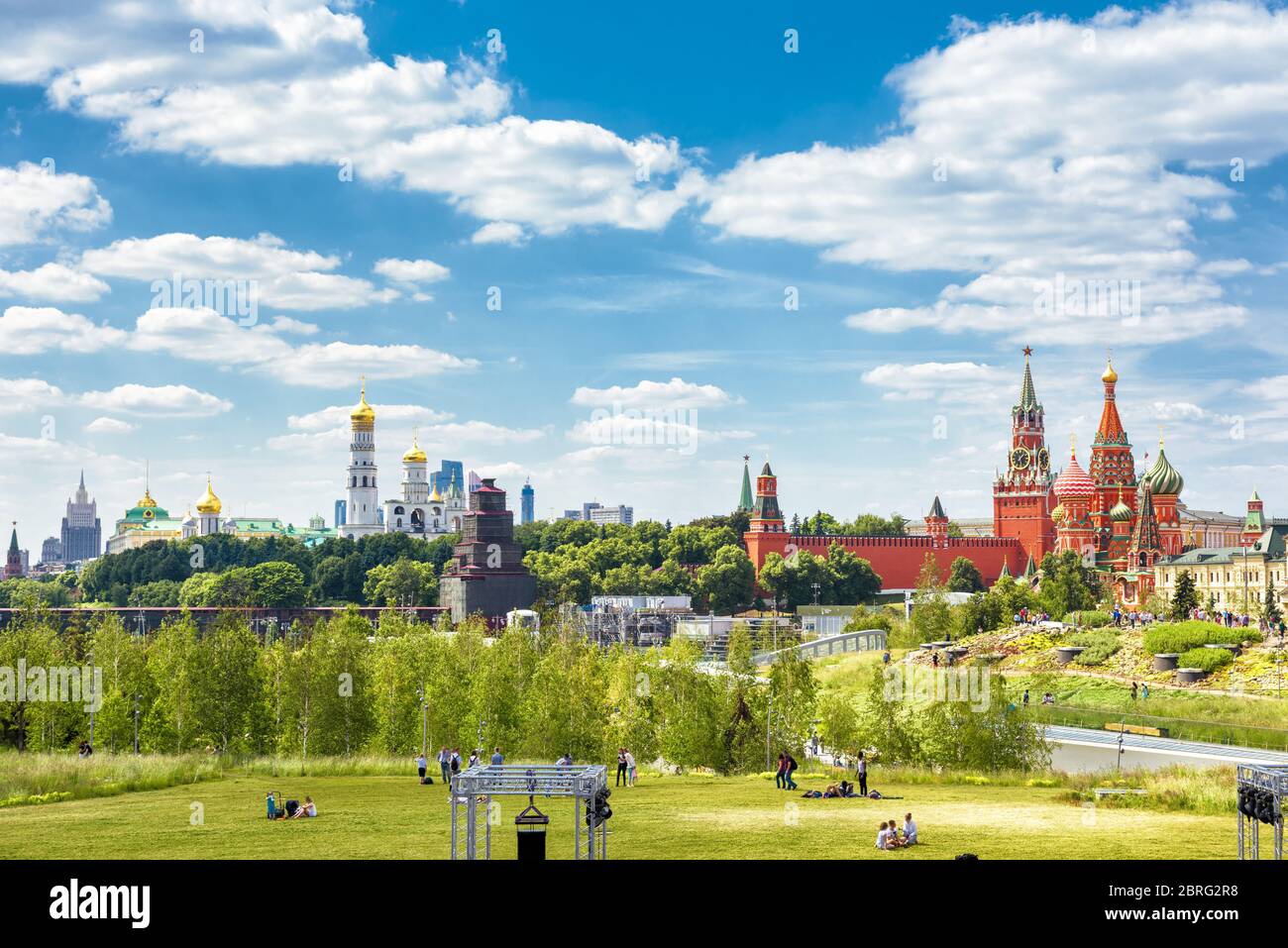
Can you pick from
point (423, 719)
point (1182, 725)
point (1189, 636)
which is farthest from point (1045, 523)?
point (423, 719)

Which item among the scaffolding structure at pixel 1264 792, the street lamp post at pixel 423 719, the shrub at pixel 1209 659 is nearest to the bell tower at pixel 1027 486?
the shrub at pixel 1209 659

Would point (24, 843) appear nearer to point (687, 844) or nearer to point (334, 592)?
point (687, 844)

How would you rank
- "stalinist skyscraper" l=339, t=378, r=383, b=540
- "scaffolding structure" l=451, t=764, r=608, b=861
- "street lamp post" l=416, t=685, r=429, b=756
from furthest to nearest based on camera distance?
"stalinist skyscraper" l=339, t=378, r=383, b=540 → "street lamp post" l=416, t=685, r=429, b=756 → "scaffolding structure" l=451, t=764, r=608, b=861

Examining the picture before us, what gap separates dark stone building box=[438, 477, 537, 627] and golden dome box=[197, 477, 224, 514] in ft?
196

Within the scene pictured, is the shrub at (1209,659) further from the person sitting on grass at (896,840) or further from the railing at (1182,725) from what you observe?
the person sitting on grass at (896,840)

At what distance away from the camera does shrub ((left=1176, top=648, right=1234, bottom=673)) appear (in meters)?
56.4

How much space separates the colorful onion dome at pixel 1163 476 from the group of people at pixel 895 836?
9769 centimetres

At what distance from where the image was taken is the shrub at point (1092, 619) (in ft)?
237

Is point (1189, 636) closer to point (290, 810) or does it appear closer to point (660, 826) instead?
point (660, 826)

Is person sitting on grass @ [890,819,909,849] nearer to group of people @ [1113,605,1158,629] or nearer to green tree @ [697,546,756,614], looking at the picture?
group of people @ [1113,605,1158,629]

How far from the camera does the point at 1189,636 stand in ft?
194
